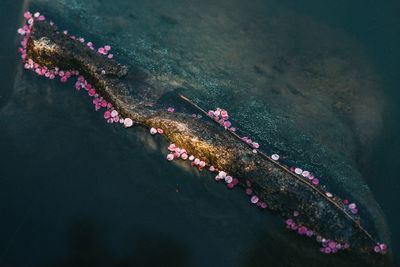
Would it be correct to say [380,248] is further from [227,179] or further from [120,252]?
[120,252]

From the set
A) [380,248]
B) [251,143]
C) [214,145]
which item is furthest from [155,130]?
[380,248]

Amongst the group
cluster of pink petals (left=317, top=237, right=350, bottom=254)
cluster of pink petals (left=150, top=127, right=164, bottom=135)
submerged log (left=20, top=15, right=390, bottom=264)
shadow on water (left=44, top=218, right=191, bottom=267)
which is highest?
submerged log (left=20, top=15, right=390, bottom=264)

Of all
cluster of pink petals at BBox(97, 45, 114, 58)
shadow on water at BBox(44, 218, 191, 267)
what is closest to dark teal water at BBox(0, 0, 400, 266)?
shadow on water at BBox(44, 218, 191, 267)

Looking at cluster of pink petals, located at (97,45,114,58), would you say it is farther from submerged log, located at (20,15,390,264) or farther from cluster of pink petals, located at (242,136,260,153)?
cluster of pink petals, located at (242,136,260,153)

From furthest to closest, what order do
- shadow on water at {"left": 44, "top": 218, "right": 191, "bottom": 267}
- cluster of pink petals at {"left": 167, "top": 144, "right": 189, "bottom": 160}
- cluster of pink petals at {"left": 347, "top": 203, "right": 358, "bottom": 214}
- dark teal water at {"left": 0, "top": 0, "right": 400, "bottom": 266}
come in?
cluster of pink petals at {"left": 167, "top": 144, "right": 189, "bottom": 160} → cluster of pink petals at {"left": 347, "top": 203, "right": 358, "bottom": 214} → dark teal water at {"left": 0, "top": 0, "right": 400, "bottom": 266} → shadow on water at {"left": 44, "top": 218, "right": 191, "bottom": 267}

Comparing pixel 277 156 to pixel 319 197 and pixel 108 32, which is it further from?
pixel 108 32
